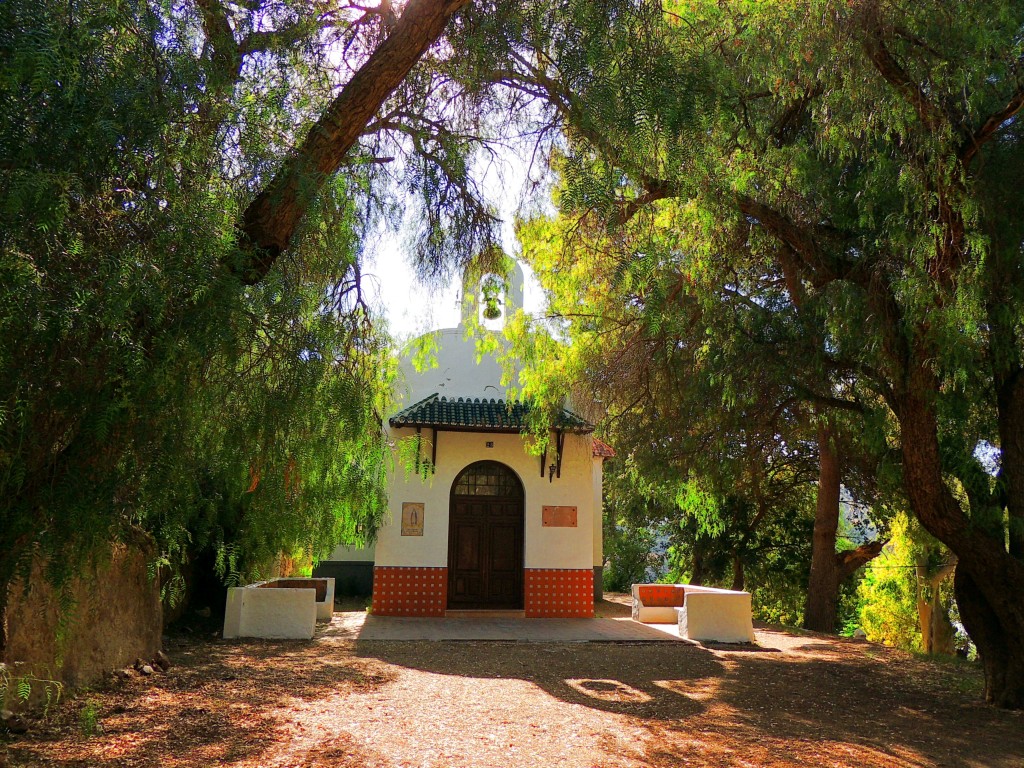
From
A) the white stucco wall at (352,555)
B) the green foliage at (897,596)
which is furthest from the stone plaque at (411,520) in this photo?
the green foliage at (897,596)

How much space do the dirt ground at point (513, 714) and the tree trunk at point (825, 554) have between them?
441cm

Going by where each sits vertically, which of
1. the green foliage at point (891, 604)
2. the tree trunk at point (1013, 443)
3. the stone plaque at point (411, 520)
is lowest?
the green foliage at point (891, 604)

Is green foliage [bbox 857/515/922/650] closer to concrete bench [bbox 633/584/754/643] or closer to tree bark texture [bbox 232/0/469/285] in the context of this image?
concrete bench [bbox 633/584/754/643]

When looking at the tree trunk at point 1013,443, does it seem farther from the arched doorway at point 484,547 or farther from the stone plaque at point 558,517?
the arched doorway at point 484,547

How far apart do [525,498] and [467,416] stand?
1.87 m

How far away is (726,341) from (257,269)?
5.29 metres

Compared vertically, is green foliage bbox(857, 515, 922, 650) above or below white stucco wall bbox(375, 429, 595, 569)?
below

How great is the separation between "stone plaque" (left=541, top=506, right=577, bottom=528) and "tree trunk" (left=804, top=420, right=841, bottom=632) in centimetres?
455

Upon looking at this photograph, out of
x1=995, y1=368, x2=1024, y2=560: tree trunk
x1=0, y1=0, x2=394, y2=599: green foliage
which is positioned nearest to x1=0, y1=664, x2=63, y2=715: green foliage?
x1=0, y1=0, x2=394, y2=599: green foliage

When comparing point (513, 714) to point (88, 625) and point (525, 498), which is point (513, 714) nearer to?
point (88, 625)

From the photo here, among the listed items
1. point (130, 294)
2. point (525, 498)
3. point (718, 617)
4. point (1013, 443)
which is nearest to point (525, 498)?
point (525, 498)

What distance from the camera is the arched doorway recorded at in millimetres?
14188

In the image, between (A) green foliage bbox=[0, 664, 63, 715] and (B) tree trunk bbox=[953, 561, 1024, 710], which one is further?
(B) tree trunk bbox=[953, 561, 1024, 710]

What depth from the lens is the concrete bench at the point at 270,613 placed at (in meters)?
10.4
